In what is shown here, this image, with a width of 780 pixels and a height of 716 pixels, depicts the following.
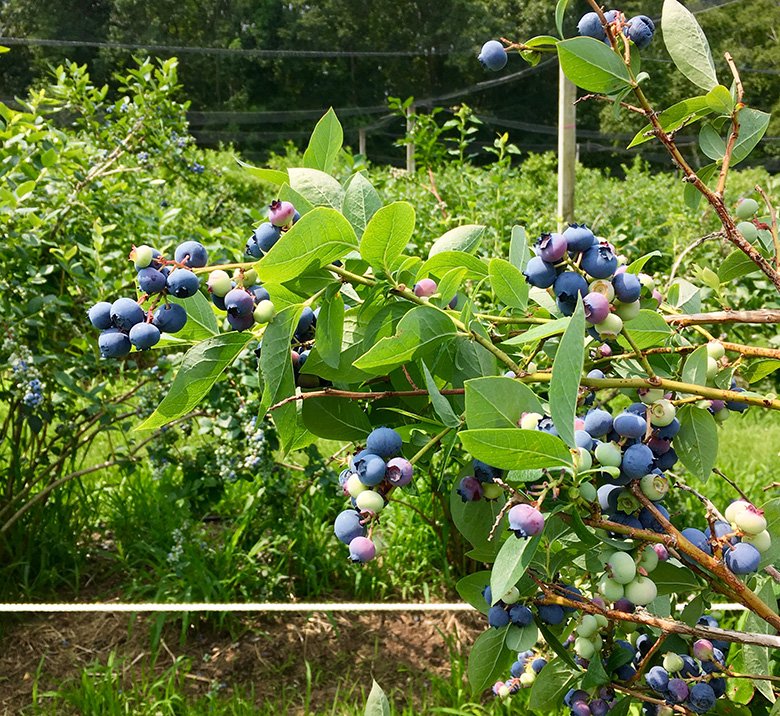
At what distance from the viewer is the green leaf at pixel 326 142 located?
55cm

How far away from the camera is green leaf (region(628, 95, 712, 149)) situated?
60cm

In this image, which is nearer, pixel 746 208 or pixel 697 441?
pixel 697 441

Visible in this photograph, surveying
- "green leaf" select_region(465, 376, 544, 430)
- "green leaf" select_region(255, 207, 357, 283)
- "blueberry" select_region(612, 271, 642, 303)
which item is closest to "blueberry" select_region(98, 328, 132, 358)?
"green leaf" select_region(255, 207, 357, 283)

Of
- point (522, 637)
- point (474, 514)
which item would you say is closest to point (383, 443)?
point (474, 514)

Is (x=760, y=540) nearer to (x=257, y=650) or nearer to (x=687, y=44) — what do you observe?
(x=687, y=44)

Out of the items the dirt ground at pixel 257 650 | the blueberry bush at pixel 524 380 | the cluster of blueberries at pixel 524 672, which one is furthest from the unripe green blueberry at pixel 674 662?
the dirt ground at pixel 257 650

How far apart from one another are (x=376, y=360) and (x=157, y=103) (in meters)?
2.39

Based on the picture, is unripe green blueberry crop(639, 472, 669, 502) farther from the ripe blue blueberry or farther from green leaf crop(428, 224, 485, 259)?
the ripe blue blueberry

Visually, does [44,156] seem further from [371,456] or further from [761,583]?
[761,583]

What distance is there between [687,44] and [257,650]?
1.83 m

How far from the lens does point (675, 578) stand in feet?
1.90

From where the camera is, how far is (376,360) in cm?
46

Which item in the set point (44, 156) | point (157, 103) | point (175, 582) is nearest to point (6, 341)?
point (44, 156)

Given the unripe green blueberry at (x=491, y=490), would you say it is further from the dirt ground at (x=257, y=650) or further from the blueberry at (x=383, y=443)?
the dirt ground at (x=257, y=650)
